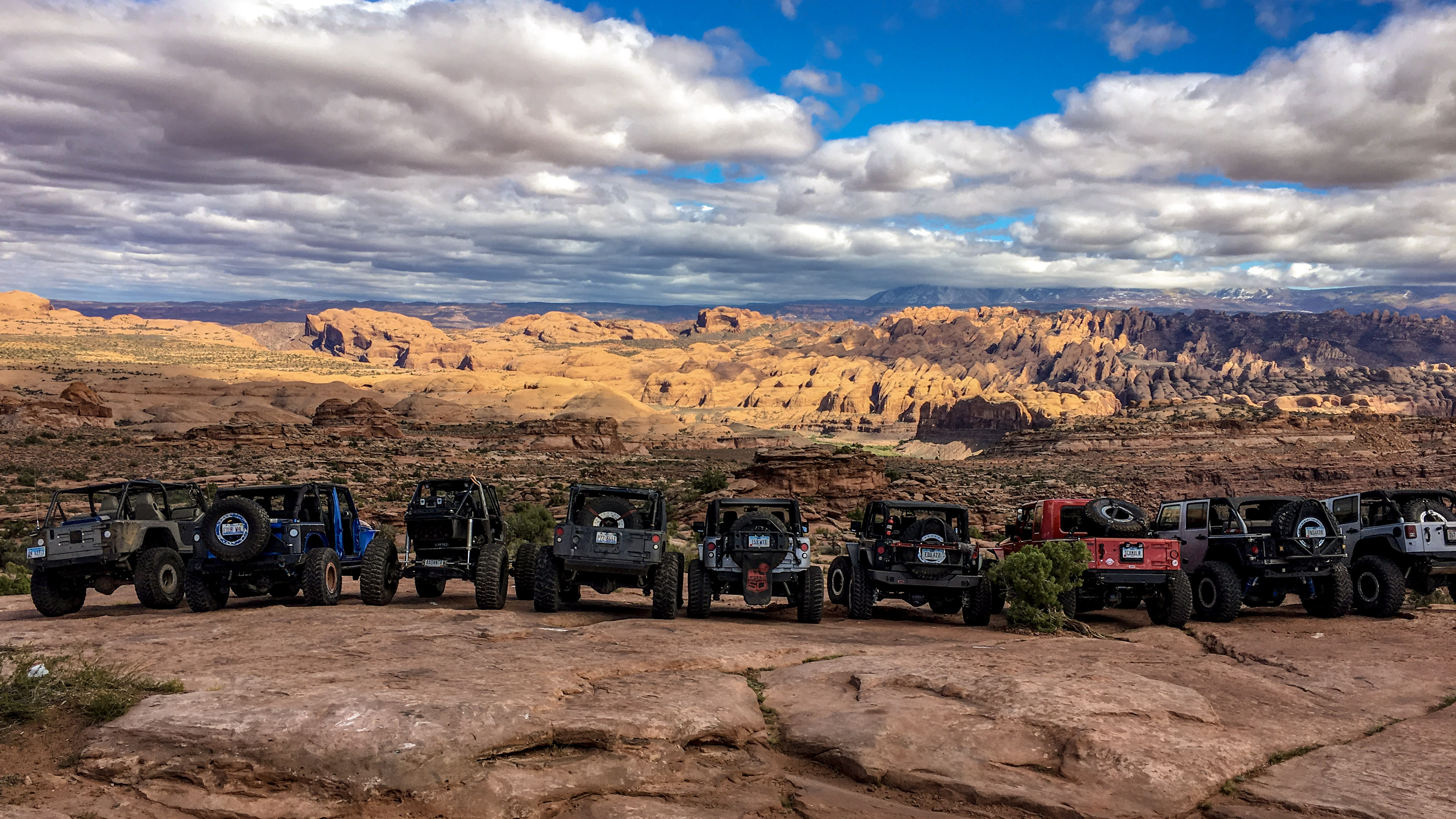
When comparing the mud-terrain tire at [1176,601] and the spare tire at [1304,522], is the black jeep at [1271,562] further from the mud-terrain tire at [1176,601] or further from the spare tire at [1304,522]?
the mud-terrain tire at [1176,601]

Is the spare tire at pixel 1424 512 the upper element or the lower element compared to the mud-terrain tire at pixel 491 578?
upper

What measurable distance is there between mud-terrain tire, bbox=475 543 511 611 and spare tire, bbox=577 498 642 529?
4.88 feet

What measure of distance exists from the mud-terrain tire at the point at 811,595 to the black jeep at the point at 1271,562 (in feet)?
21.5

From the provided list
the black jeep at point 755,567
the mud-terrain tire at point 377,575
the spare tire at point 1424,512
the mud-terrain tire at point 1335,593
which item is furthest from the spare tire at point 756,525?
the spare tire at point 1424,512

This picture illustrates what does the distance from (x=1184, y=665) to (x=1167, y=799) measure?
442 centimetres

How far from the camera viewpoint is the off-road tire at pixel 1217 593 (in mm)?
15273

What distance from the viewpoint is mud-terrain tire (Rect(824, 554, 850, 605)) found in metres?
16.8

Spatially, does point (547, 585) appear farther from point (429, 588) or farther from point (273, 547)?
point (273, 547)

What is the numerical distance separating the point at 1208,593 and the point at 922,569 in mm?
5089

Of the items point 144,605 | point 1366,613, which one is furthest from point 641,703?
point 1366,613

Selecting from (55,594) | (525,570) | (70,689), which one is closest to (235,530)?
(55,594)

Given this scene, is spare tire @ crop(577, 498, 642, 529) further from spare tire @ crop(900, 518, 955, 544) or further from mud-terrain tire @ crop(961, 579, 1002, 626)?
mud-terrain tire @ crop(961, 579, 1002, 626)

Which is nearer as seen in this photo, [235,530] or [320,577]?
[235,530]

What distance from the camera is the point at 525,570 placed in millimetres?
16641
